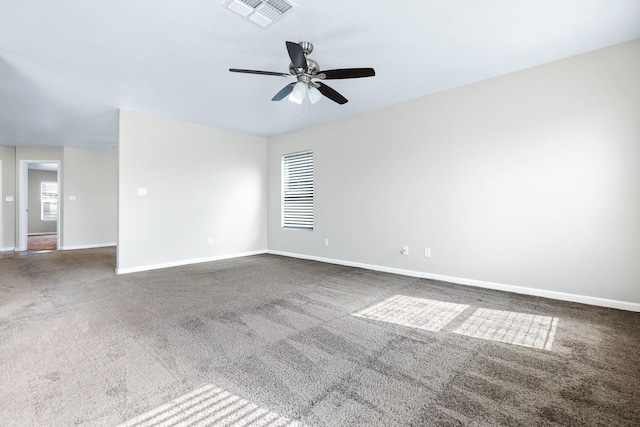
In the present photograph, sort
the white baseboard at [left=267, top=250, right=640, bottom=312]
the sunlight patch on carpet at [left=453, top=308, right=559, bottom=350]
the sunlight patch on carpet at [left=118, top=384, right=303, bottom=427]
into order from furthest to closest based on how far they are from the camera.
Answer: the white baseboard at [left=267, top=250, right=640, bottom=312], the sunlight patch on carpet at [left=453, top=308, right=559, bottom=350], the sunlight patch on carpet at [left=118, top=384, right=303, bottom=427]

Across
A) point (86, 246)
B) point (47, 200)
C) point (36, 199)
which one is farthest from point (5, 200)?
point (47, 200)

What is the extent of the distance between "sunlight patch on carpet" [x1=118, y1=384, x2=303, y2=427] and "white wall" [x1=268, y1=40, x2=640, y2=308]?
327 centimetres

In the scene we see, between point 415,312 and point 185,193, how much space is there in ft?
14.5

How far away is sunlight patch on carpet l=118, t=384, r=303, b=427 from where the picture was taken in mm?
1359

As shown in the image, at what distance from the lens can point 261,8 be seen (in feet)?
7.64

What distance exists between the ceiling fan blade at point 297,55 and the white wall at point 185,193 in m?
3.46

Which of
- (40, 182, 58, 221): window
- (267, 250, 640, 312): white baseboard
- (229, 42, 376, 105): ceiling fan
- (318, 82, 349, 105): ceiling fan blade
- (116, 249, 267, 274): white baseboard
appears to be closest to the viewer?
(229, 42, 376, 105): ceiling fan

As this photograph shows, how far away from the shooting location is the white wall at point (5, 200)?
23.3 feet

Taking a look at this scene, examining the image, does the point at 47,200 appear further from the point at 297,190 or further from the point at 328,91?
the point at 328,91

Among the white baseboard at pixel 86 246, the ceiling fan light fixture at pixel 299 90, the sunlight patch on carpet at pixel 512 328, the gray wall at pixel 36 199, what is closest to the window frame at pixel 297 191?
the ceiling fan light fixture at pixel 299 90

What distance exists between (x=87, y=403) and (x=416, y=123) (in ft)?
14.7

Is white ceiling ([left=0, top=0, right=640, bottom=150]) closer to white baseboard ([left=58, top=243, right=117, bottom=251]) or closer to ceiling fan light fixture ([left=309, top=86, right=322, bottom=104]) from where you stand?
ceiling fan light fixture ([left=309, top=86, right=322, bottom=104])

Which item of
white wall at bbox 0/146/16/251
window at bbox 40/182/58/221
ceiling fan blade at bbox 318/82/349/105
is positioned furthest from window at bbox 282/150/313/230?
window at bbox 40/182/58/221

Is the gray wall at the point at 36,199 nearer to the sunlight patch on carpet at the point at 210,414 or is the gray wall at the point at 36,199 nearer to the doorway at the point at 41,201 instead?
the doorway at the point at 41,201
